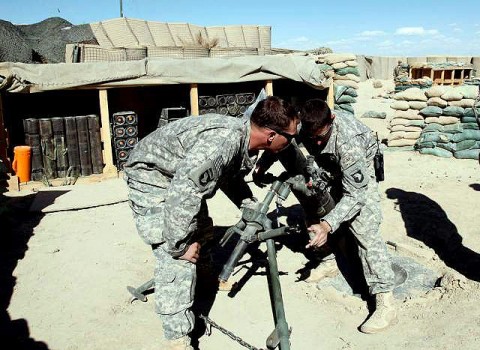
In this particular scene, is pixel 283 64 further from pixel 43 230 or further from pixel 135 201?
pixel 135 201

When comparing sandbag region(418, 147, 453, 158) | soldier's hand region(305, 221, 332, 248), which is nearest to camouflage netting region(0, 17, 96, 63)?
sandbag region(418, 147, 453, 158)

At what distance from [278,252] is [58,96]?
6.79 metres

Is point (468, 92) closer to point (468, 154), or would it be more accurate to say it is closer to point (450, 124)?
point (450, 124)

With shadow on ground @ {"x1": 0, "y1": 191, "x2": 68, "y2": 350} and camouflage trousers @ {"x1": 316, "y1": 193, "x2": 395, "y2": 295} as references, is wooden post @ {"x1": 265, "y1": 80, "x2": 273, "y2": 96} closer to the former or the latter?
shadow on ground @ {"x1": 0, "y1": 191, "x2": 68, "y2": 350}

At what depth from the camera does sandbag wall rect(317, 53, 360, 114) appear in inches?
449

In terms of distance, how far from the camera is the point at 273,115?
260cm

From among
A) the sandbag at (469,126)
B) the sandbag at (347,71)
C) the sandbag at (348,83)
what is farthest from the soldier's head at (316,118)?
the sandbag at (347,71)

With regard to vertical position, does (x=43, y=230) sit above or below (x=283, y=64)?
below

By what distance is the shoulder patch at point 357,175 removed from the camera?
3.18m

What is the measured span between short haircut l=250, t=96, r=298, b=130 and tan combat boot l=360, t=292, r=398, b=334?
5.17 feet

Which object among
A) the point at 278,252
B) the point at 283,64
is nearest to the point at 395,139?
the point at 283,64

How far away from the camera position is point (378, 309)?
11.0 ft

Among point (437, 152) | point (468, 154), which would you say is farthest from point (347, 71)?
point (468, 154)

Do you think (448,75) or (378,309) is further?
(448,75)
